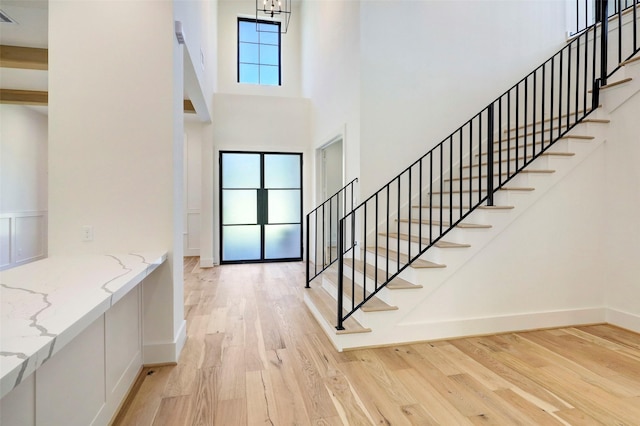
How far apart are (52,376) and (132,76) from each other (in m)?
1.88

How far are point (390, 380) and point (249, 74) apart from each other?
688 cm

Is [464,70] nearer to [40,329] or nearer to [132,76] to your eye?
[132,76]

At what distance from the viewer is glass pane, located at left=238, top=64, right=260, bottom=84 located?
7266mm

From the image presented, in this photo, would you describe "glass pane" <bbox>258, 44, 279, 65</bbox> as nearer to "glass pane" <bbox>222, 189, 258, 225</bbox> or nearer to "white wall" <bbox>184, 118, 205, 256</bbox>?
"white wall" <bbox>184, 118, 205, 256</bbox>

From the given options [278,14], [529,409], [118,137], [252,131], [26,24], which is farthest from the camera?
[278,14]

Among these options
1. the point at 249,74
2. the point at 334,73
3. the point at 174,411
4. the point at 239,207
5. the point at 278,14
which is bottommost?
the point at 174,411

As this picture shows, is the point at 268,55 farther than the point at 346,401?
Yes

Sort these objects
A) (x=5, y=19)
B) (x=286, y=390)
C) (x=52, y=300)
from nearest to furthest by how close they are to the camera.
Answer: (x=52, y=300), (x=286, y=390), (x=5, y=19)

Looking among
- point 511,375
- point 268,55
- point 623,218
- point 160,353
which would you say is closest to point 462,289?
point 511,375

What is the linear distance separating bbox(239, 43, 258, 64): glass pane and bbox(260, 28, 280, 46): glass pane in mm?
238

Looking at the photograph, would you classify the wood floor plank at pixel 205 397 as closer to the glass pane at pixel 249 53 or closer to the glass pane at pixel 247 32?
the glass pane at pixel 249 53

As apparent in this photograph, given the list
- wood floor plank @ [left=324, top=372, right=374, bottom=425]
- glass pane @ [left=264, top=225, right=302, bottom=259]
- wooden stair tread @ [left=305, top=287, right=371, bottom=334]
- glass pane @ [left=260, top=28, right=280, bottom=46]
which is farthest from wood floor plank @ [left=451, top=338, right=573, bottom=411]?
glass pane @ [left=260, top=28, right=280, bottom=46]

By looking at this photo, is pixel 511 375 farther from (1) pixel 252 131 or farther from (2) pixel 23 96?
(2) pixel 23 96

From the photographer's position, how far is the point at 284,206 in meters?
6.49
